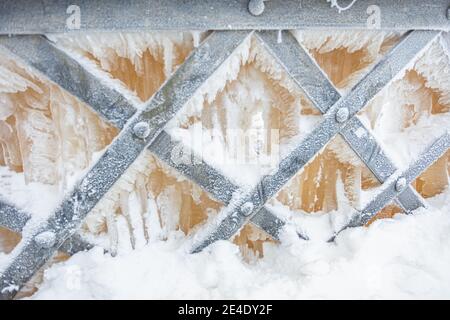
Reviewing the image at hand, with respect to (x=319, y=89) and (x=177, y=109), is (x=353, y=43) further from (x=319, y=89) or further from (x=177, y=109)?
(x=177, y=109)

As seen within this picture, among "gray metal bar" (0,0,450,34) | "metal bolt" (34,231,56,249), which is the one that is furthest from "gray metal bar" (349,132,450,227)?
"metal bolt" (34,231,56,249)

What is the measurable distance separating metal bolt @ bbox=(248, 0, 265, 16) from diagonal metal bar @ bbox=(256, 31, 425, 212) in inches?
2.6

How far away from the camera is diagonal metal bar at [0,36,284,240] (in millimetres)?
1078

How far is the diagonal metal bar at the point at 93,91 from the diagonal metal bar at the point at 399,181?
21.5 inches

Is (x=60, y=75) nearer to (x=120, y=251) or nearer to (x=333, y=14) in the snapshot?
(x=120, y=251)

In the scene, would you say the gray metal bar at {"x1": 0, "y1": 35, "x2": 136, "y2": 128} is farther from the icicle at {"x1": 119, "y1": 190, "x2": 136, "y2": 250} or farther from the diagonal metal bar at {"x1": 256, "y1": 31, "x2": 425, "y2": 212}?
the diagonal metal bar at {"x1": 256, "y1": 31, "x2": 425, "y2": 212}

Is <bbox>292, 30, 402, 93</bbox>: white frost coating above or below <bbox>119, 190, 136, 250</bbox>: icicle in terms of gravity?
above

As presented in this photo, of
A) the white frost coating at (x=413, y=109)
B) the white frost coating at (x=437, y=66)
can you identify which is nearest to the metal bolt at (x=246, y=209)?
the white frost coating at (x=413, y=109)

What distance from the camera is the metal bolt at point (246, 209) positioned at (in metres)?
1.30

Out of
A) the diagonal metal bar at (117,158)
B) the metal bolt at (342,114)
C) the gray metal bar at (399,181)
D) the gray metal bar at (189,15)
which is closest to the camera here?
the gray metal bar at (189,15)

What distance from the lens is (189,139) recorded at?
4.06 feet

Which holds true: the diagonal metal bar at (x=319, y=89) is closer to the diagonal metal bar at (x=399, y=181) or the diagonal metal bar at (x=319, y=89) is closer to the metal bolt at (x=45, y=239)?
the diagonal metal bar at (x=399, y=181)

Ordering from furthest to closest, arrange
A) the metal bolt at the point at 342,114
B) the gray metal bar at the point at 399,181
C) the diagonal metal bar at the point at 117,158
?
1. the gray metal bar at the point at 399,181
2. the metal bolt at the point at 342,114
3. the diagonal metal bar at the point at 117,158

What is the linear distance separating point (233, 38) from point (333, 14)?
1.06ft
